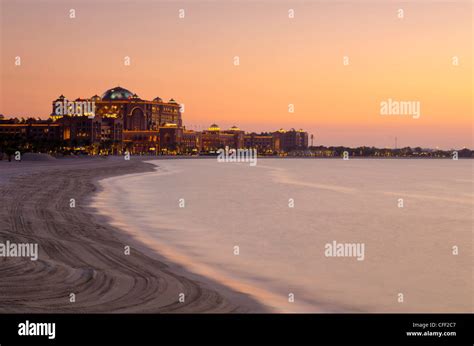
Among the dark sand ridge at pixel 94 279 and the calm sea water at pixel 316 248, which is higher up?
the dark sand ridge at pixel 94 279

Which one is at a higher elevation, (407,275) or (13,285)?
(13,285)

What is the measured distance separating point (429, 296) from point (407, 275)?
8.55 ft

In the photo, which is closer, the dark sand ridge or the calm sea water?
the dark sand ridge

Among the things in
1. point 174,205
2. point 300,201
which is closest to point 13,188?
point 174,205

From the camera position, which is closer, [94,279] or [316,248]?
[94,279]

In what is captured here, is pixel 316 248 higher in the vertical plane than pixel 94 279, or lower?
lower

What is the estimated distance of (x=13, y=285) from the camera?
1131 centimetres

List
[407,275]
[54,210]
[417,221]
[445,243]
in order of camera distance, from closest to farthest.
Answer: [407,275]
[445,243]
[54,210]
[417,221]

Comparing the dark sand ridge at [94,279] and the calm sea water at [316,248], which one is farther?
the calm sea water at [316,248]

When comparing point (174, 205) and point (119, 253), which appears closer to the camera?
point (119, 253)

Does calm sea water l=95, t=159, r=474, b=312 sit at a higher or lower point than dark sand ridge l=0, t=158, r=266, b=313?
lower

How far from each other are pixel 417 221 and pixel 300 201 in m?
14.6

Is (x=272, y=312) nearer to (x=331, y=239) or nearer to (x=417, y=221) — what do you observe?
(x=331, y=239)
